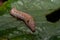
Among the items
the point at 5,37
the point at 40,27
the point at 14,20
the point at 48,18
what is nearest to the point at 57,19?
the point at 48,18

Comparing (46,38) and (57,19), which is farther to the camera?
(57,19)

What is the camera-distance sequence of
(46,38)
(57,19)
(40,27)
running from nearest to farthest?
(46,38) → (40,27) → (57,19)

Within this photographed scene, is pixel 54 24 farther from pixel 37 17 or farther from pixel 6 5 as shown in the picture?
pixel 6 5

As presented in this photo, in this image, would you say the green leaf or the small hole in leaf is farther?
the small hole in leaf

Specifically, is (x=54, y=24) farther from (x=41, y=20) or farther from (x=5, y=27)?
(x=5, y=27)

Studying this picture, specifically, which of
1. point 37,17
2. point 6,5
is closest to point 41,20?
point 37,17

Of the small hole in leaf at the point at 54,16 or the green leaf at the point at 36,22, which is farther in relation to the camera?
the small hole in leaf at the point at 54,16

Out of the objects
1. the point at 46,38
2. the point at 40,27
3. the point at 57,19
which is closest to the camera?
the point at 46,38
